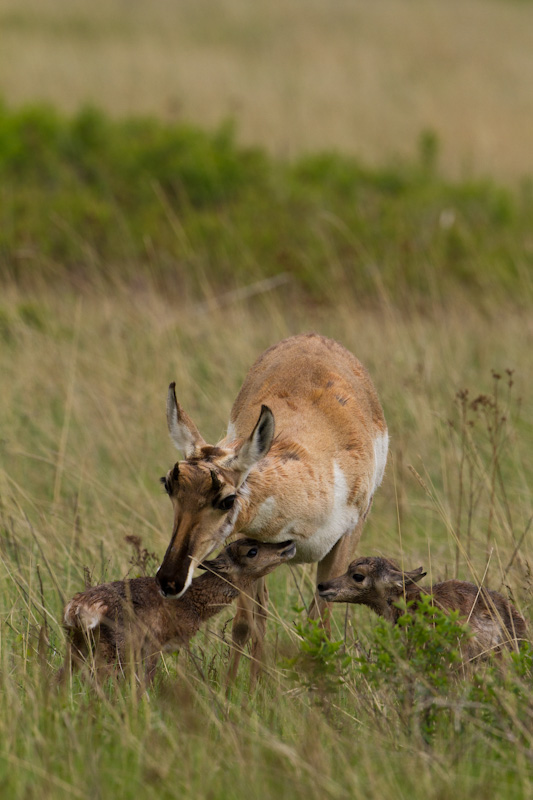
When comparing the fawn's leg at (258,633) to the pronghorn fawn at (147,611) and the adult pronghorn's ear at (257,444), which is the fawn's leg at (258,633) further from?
the adult pronghorn's ear at (257,444)

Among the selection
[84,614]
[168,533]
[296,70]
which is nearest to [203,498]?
[84,614]

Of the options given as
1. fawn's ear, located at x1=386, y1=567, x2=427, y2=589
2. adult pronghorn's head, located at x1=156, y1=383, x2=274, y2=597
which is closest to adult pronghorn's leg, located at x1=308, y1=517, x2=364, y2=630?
fawn's ear, located at x1=386, y1=567, x2=427, y2=589

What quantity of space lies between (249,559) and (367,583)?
1.72 feet

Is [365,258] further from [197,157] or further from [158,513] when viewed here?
[158,513]

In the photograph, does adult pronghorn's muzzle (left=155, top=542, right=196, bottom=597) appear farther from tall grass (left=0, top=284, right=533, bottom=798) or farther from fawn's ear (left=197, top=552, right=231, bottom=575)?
fawn's ear (left=197, top=552, right=231, bottom=575)

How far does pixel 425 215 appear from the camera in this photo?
55.6 ft

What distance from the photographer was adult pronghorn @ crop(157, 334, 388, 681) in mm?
4309

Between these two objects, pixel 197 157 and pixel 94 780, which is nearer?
pixel 94 780

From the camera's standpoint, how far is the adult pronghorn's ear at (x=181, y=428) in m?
4.79

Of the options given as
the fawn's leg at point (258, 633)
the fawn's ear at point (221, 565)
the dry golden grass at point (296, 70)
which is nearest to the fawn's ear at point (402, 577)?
the fawn's leg at point (258, 633)

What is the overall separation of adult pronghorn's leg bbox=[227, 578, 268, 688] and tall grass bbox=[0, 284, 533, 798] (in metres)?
0.07

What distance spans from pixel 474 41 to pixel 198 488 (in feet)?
105

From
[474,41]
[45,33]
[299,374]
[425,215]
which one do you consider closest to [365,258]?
[425,215]

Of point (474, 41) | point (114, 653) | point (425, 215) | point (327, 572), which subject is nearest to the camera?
point (114, 653)
